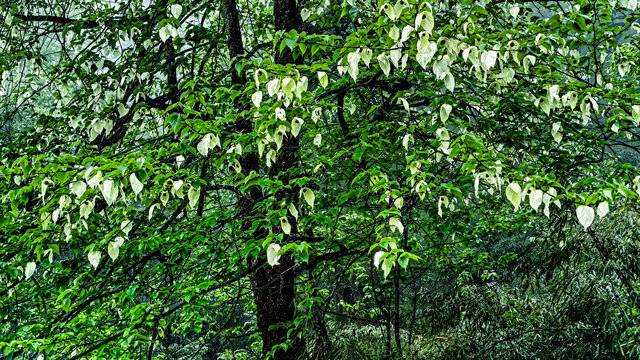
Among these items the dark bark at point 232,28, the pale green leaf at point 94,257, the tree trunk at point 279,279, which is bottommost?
the tree trunk at point 279,279

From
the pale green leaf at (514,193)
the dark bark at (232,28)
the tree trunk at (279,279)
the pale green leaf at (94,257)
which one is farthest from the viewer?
the dark bark at (232,28)

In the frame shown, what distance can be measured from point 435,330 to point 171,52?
4462 millimetres

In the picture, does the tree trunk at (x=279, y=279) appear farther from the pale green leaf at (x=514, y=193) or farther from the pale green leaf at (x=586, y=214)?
the pale green leaf at (x=586, y=214)

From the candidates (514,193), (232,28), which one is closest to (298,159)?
(232,28)

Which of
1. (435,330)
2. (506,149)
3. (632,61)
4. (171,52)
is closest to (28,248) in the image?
(171,52)

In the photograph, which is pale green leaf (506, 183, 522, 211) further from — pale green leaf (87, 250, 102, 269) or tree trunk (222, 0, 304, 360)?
pale green leaf (87, 250, 102, 269)

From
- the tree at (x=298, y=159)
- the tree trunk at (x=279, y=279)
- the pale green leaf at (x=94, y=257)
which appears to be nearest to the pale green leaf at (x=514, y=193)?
the tree at (x=298, y=159)

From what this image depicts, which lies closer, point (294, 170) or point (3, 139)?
point (294, 170)

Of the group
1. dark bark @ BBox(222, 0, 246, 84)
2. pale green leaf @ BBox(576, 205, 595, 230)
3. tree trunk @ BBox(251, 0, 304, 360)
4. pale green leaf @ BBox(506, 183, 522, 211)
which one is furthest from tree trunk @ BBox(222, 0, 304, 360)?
pale green leaf @ BBox(576, 205, 595, 230)

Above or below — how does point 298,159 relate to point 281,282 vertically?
above

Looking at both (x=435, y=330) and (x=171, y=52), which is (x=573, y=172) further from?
(x=171, y=52)

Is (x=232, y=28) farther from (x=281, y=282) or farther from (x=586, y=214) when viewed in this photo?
(x=586, y=214)

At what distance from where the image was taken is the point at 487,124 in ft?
13.6

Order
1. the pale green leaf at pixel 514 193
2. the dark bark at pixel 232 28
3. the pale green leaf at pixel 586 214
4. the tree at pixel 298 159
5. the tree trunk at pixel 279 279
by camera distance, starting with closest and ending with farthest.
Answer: the pale green leaf at pixel 586 214 < the pale green leaf at pixel 514 193 < the tree at pixel 298 159 < the tree trunk at pixel 279 279 < the dark bark at pixel 232 28
